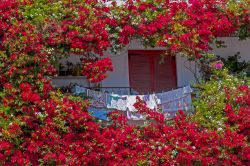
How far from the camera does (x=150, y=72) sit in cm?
1462

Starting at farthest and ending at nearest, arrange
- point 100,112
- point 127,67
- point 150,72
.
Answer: point 150,72
point 127,67
point 100,112

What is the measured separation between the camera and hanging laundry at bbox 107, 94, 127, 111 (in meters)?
13.2

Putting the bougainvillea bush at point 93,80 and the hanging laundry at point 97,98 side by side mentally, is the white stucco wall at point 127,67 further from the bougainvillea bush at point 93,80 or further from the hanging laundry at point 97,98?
the bougainvillea bush at point 93,80

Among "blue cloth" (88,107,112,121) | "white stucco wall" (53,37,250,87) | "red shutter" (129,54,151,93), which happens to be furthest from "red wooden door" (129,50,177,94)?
"blue cloth" (88,107,112,121)

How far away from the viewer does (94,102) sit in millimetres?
13039

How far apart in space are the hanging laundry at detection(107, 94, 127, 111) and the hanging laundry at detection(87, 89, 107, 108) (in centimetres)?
10

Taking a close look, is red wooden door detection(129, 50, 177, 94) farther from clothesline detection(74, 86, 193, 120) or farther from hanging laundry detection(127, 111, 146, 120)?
hanging laundry detection(127, 111, 146, 120)

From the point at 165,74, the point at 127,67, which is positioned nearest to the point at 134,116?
the point at 127,67

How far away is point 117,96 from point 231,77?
239 centimetres

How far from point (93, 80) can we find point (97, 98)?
78 centimetres

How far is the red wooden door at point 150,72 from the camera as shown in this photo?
14547mm

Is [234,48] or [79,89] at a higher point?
[234,48]

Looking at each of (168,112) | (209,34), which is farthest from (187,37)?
(168,112)

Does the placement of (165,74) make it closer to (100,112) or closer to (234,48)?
(234,48)
